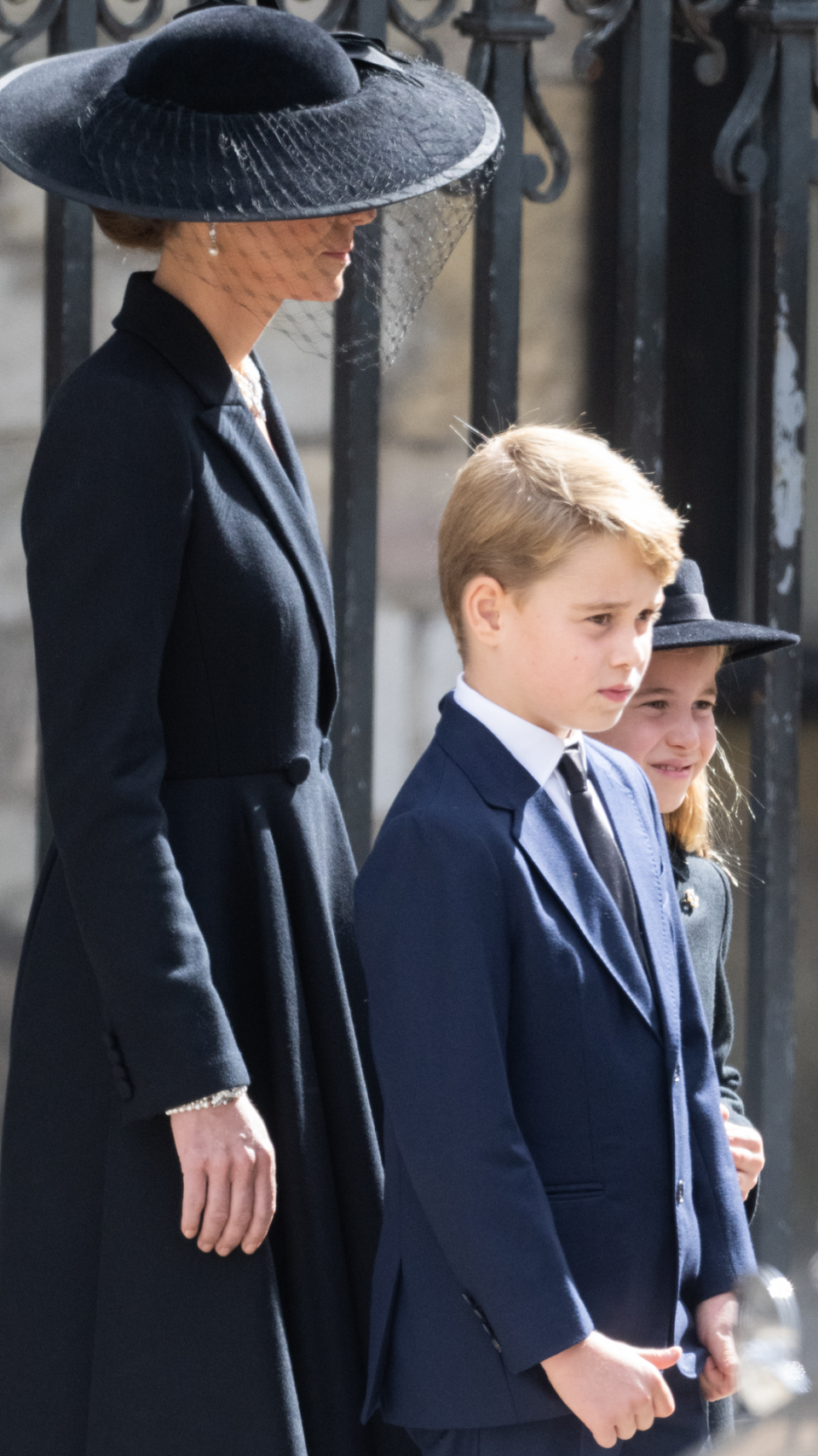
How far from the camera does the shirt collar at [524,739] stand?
5.23ft

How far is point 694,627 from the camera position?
6.49 feet

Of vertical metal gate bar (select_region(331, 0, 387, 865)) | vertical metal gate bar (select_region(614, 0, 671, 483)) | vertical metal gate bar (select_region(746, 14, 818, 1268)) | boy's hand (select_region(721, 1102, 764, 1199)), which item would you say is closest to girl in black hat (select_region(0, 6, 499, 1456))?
boy's hand (select_region(721, 1102, 764, 1199))

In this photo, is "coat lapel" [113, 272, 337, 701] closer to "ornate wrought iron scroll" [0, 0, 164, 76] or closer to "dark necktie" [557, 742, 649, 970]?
"dark necktie" [557, 742, 649, 970]

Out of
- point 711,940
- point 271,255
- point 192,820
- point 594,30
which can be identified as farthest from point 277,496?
Result: point 594,30

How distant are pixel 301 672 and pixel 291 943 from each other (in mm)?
267

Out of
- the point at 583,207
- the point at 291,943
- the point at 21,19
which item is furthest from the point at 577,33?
the point at 291,943

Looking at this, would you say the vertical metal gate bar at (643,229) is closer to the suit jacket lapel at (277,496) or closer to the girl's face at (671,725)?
the girl's face at (671,725)

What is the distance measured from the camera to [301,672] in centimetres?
171

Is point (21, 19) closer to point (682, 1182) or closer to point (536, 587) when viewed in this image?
point (536, 587)

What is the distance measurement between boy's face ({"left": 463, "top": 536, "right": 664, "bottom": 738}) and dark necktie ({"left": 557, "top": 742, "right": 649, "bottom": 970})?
42mm

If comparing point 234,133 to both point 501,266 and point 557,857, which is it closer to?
point 557,857

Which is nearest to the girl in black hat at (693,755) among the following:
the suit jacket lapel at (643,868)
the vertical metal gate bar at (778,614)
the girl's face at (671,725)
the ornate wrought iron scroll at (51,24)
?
the girl's face at (671,725)

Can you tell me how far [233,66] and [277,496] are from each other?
41 centimetres

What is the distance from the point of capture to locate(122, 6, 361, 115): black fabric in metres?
1.63
